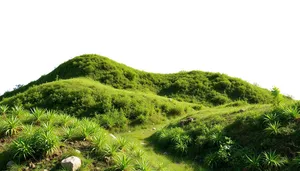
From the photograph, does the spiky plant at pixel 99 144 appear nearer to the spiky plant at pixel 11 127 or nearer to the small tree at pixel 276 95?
the spiky plant at pixel 11 127

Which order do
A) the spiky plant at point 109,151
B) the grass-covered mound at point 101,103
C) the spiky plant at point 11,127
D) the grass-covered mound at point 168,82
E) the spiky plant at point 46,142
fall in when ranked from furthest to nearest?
the grass-covered mound at point 168,82 < the grass-covered mound at point 101,103 < the spiky plant at point 11,127 < the spiky plant at point 109,151 < the spiky plant at point 46,142

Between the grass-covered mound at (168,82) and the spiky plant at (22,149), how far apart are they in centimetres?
1588

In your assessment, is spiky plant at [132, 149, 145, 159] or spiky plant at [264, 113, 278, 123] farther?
spiky plant at [264, 113, 278, 123]

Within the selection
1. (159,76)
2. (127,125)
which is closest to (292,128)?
(127,125)

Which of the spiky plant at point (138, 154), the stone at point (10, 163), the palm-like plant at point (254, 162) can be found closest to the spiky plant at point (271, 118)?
the palm-like plant at point (254, 162)

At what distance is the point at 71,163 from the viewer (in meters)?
8.03

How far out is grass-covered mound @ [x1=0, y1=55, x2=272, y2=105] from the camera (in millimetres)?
25250

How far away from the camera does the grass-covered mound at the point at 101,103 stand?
58.5 ft

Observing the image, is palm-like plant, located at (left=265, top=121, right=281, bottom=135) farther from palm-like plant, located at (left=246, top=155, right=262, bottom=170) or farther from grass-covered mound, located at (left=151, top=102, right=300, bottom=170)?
palm-like plant, located at (left=246, top=155, right=262, bottom=170)

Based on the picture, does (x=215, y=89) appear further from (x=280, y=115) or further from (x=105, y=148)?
(x=105, y=148)

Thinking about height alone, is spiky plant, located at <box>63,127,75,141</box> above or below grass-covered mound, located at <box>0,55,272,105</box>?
below

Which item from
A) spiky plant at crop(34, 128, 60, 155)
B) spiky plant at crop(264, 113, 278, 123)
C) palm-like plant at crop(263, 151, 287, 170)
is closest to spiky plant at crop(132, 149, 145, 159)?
spiky plant at crop(34, 128, 60, 155)

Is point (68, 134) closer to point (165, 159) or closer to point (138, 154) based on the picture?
point (138, 154)

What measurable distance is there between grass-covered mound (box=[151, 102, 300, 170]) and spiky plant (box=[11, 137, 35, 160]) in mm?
5116
